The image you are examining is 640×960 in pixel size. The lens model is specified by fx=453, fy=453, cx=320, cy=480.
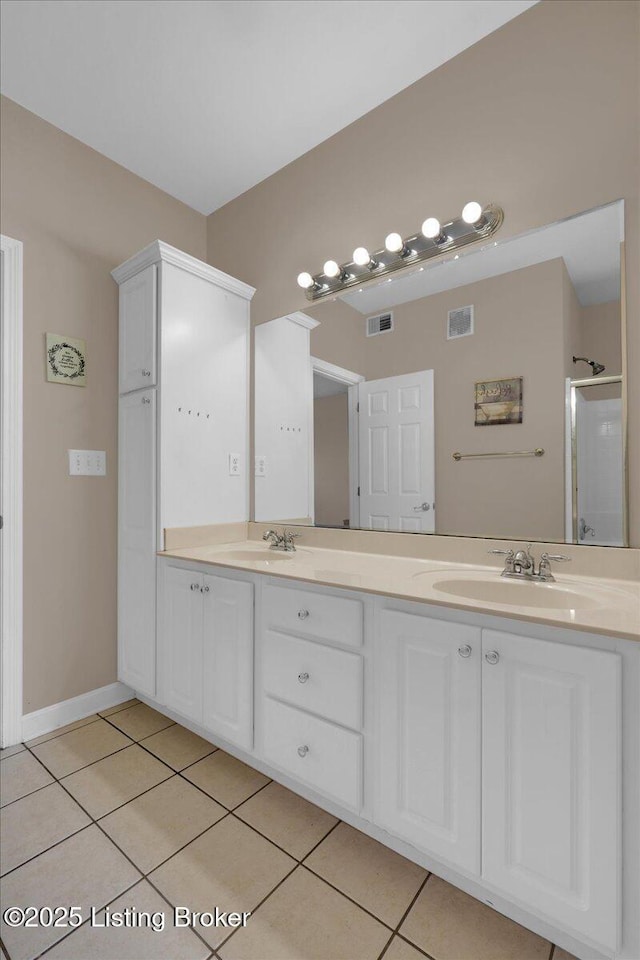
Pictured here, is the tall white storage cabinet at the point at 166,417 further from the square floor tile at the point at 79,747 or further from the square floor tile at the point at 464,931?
the square floor tile at the point at 464,931

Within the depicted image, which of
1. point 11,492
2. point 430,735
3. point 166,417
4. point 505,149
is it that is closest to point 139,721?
point 11,492

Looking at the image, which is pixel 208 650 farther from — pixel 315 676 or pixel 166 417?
pixel 166 417

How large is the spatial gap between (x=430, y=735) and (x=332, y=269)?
6.02 feet

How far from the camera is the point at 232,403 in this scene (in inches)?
92.4

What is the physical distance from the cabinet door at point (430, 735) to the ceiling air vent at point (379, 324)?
1.18 m

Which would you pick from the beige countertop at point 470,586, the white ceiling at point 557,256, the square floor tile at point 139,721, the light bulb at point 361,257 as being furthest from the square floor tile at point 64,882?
the light bulb at point 361,257

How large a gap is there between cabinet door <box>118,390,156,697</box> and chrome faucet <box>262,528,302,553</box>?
1.74 feet

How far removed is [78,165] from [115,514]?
167cm

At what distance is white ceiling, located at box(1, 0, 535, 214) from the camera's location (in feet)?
5.19

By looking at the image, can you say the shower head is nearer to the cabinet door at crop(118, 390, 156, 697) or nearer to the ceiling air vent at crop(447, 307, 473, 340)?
the ceiling air vent at crop(447, 307, 473, 340)

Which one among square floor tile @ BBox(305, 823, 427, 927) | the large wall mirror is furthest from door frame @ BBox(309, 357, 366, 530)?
square floor tile @ BBox(305, 823, 427, 927)

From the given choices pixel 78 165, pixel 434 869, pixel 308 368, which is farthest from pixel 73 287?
pixel 434 869

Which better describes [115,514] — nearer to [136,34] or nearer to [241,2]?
[136,34]

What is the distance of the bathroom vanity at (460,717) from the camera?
3.05 ft
